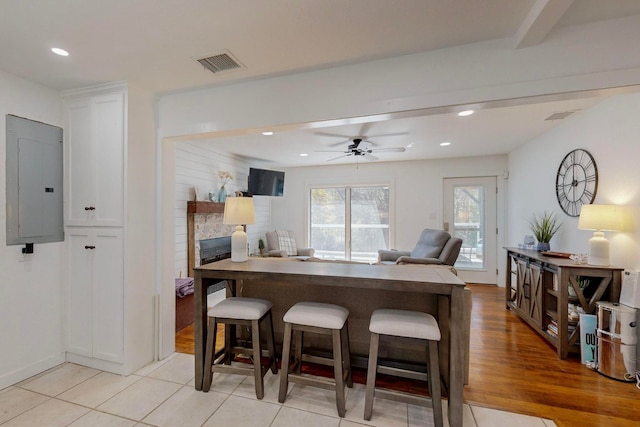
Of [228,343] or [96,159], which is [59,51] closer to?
[96,159]

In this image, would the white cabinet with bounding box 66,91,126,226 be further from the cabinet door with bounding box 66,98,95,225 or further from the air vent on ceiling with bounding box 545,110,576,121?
the air vent on ceiling with bounding box 545,110,576,121

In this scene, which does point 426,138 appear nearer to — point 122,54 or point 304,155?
point 304,155

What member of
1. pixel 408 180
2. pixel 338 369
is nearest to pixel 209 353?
pixel 338 369

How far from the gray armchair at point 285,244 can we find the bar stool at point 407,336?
12.6ft

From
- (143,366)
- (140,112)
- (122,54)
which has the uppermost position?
(122,54)

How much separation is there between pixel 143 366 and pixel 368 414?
196 centimetres

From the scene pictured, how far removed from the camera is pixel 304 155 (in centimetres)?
505

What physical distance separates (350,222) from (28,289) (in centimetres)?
487

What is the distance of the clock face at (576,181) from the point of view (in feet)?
9.28

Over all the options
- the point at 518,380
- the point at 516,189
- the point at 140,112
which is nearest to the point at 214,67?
the point at 140,112

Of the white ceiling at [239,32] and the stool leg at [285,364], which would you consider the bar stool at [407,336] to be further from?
the white ceiling at [239,32]

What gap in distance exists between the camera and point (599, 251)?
2.49 metres

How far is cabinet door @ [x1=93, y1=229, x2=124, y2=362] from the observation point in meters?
2.30

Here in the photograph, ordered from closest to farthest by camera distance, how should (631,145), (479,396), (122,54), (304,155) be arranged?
(122,54), (479,396), (631,145), (304,155)
